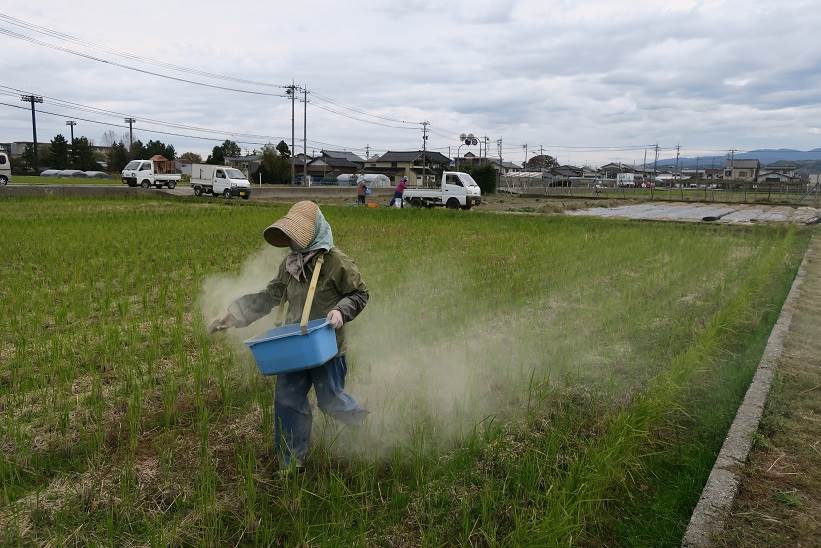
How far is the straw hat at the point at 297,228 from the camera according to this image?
8.80 ft

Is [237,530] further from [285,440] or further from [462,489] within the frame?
[462,489]

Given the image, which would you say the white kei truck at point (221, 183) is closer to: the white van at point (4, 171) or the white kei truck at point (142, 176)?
the white kei truck at point (142, 176)

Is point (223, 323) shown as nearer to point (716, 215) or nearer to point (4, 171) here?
point (716, 215)

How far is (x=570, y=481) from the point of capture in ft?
8.41

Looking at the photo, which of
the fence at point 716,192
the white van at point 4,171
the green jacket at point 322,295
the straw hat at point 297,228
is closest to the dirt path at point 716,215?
the fence at point 716,192

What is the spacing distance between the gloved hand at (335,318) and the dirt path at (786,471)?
5.84 feet

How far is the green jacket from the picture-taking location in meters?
2.81

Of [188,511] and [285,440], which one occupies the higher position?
[285,440]

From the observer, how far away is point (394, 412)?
3.43m

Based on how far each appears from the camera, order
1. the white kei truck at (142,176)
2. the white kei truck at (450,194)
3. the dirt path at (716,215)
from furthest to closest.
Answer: the white kei truck at (142,176)
the white kei truck at (450,194)
the dirt path at (716,215)

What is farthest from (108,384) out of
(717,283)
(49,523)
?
(717,283)

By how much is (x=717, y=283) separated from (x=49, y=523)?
7.95 metres

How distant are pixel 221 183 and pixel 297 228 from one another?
87.9 ft

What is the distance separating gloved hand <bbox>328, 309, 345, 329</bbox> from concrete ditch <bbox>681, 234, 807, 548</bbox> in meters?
1.65
